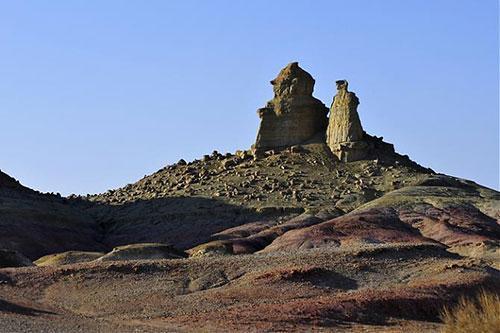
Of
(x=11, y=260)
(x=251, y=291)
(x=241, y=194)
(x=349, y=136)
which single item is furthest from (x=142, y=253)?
(x=349, y=136)

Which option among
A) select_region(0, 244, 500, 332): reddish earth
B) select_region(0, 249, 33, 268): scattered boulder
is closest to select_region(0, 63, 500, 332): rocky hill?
select_region(0, 244, 500, 332): reddish earth

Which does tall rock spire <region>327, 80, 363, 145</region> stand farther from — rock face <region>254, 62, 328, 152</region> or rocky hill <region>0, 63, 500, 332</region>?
rock face <region>254, 62, 328, 152</region>

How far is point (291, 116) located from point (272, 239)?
3193 centimetres

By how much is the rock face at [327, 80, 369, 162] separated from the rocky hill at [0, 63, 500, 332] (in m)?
0.13

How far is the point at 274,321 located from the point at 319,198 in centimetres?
5422

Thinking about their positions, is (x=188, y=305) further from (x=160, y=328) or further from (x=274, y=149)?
(x=274, y=149)

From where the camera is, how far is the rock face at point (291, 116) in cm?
10369

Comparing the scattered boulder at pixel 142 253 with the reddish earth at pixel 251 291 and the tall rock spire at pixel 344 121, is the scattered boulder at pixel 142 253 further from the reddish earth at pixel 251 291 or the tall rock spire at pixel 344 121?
the tall rock spire at pixel 344 121

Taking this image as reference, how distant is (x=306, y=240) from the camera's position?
65.8 metres

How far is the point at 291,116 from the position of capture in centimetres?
10344

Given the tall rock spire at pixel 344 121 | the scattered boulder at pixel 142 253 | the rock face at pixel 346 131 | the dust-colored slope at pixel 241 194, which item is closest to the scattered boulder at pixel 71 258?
the scattered boulder at pixel 142 253

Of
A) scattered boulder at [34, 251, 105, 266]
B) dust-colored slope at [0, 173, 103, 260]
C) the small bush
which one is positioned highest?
dust-colored slope at [0, 173, 103, 260]

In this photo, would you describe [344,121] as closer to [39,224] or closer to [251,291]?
[39,224]

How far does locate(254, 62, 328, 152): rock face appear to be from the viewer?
10369 cm
